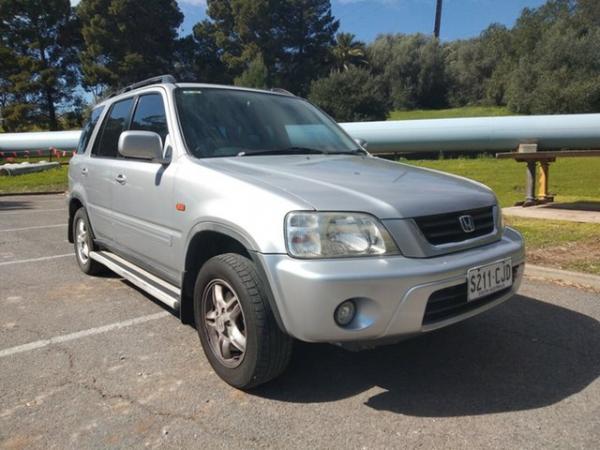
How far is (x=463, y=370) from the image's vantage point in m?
3.20

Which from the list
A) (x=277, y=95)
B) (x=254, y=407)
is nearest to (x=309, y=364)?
(x=254, y=407)

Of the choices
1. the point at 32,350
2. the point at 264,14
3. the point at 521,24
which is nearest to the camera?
the point at 32,350

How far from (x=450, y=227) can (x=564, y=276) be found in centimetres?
283

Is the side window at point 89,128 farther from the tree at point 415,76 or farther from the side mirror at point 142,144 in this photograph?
the tree at point 415,76

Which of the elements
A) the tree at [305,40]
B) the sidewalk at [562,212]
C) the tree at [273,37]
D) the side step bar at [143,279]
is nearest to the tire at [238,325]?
the side step bar at [143,279]

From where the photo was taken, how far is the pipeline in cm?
1084

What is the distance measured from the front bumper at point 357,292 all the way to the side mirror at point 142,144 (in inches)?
52.8

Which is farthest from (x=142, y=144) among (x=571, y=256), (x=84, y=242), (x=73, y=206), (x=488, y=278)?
(x=571, y=256)

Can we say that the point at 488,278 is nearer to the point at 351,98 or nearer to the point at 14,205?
the point at 14,205

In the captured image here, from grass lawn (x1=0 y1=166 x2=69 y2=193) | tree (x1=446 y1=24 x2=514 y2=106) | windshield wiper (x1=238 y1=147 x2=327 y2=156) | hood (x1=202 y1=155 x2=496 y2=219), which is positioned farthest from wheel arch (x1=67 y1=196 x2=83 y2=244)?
tree (x1=446 y1=24 x2=514 y2=106)

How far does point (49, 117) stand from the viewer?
44.2 m

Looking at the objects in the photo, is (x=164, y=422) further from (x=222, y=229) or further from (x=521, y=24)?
(x=521, y=24)

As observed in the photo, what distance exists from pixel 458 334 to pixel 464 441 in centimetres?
140

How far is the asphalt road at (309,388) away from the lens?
99.0 inches
